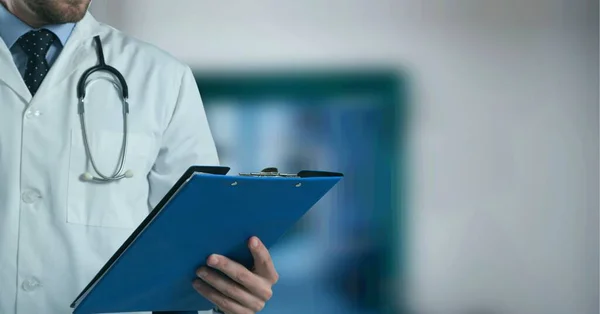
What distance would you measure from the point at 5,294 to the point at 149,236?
1.33ft

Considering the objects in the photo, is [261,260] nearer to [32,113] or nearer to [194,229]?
[194,229]

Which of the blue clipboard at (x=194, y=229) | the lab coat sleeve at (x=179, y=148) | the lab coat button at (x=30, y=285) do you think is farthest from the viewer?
the lab coat sleeve at (x=179, y=148)

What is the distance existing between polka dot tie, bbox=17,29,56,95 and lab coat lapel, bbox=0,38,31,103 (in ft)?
0.09

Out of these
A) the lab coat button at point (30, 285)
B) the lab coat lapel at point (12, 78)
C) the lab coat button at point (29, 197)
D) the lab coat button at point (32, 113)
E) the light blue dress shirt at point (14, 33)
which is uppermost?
the light blue dress shirt at point (14, 33)

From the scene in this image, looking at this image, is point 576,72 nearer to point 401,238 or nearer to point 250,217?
point 401,238

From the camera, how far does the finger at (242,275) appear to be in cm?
82

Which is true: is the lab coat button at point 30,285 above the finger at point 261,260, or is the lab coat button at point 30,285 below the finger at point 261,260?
below

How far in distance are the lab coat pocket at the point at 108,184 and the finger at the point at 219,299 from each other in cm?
27

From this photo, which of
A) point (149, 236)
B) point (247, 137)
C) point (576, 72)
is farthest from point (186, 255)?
point (576, 72)

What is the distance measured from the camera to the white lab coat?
3.33ft

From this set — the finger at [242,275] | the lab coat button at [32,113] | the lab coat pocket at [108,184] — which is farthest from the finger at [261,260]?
the lab coat button at [32,113]

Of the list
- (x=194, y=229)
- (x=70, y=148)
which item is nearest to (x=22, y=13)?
(x=70, y=148)

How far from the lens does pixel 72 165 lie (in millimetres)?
1053

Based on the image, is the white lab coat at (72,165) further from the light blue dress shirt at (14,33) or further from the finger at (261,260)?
the finger at (261,260)
